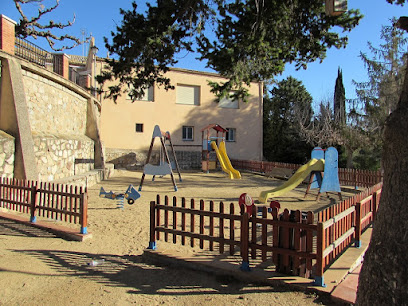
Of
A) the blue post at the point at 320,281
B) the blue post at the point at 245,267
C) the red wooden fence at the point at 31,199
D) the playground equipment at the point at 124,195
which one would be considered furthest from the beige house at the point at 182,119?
the blue post at the point at 320,281

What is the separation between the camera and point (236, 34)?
22.2 ft

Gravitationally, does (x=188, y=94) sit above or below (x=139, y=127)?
above

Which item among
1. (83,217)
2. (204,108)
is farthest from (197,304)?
(204,108)

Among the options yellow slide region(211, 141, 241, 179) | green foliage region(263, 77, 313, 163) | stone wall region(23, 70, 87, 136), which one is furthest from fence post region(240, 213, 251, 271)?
green foliage region(263, 77, 313, 163)

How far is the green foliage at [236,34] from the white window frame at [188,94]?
1666cm

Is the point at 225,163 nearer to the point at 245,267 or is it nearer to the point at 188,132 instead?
the point at 188,132

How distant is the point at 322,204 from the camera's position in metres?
10.4

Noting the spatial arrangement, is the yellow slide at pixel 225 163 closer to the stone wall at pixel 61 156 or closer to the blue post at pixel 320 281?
the stone wall at pixel 61 156

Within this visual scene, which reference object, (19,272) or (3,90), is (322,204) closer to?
(19,272)

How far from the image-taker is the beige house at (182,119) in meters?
22.1

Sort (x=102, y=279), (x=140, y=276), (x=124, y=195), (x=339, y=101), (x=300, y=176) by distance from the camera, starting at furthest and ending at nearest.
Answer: (x=339, y=101) → (x=300, y=176) → (x=124, y=195) → (x=140, y=276) → (x=102, y=279)

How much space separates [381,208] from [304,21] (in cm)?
600

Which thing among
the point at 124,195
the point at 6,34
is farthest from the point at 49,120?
the point at 124,195

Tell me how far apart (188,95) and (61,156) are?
1527 centimetres
